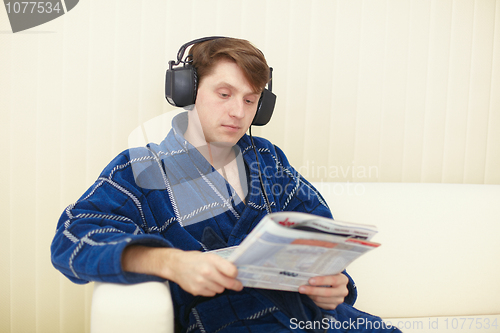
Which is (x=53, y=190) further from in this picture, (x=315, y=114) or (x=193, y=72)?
(x=315, y=114)

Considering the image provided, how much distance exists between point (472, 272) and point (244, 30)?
1505 mm

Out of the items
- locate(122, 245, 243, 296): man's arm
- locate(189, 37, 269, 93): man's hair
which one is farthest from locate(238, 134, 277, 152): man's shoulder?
locate(122, 245, 243, 296): man's arm

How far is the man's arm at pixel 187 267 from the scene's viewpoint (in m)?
0.72

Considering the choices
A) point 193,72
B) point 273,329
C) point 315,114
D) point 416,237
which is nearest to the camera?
point 273,329

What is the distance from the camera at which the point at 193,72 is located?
43.8 inches

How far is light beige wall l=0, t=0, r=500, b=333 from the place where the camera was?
1.53 metres

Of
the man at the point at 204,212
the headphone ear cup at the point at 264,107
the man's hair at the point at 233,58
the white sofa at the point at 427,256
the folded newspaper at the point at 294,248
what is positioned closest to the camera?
the folded newspaper at the point at 294,248

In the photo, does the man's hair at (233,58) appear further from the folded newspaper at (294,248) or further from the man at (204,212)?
the folded newspaper at (294,248)

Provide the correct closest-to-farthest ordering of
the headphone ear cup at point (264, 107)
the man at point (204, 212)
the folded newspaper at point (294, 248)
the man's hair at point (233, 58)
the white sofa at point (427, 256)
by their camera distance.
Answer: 1. the folded newspaper at point (294, 248)
2. the man at point (204, 212)
3. the man's hair at point (233, 58)
4. the headphone ear cup at point (264, 107)
5. the white sofa at point (427, 256)

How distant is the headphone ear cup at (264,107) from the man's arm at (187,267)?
2.04 feet

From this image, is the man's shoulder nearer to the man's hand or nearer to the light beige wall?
the light beige wall

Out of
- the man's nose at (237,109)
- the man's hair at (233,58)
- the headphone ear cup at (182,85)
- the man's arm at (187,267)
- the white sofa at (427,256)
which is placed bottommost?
the white sofa at (427,256)

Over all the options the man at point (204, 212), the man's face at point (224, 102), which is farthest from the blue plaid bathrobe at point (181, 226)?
the man's face at point (224, 102)

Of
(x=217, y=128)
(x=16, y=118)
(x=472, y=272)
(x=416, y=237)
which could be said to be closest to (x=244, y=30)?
(x=217, y=128)
